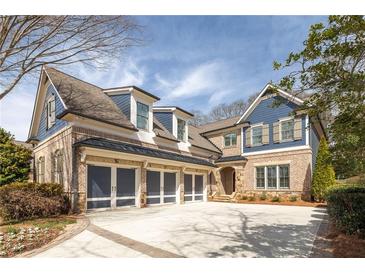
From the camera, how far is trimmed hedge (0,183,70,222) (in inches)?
377

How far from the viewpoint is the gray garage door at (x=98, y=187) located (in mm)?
12078

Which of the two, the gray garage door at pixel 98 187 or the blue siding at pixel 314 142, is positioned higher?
the blue siding at pixel 314 142

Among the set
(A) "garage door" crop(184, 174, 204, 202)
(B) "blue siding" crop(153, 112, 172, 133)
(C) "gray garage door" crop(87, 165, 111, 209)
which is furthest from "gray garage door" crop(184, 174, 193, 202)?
(C) "gray garage door" crop(87, 165, 111, 209)

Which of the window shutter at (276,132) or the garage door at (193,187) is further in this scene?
the window shutter at (276,132)

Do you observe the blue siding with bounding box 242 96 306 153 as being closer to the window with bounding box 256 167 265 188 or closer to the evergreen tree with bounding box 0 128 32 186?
the window with bounding box 256 167 265 188

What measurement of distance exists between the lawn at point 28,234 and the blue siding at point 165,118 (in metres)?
11.2

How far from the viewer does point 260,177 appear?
20594 mm

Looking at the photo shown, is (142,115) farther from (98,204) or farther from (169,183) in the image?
(98,204)

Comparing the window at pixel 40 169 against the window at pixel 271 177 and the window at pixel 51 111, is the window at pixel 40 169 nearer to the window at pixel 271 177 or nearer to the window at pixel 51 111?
the window at pixel 51 111

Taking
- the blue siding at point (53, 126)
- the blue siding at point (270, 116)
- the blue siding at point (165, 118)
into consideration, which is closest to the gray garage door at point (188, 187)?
the blue siding at point (165, 118)

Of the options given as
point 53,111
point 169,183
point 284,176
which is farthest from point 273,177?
point 53,111

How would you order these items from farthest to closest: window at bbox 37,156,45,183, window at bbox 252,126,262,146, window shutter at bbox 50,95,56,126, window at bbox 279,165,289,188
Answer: window at bbox 252,126,262,146
window at bbox 279,165,289,188
window at bbox 37,156,45,183
window shutter at bbox 50,95,56,126
